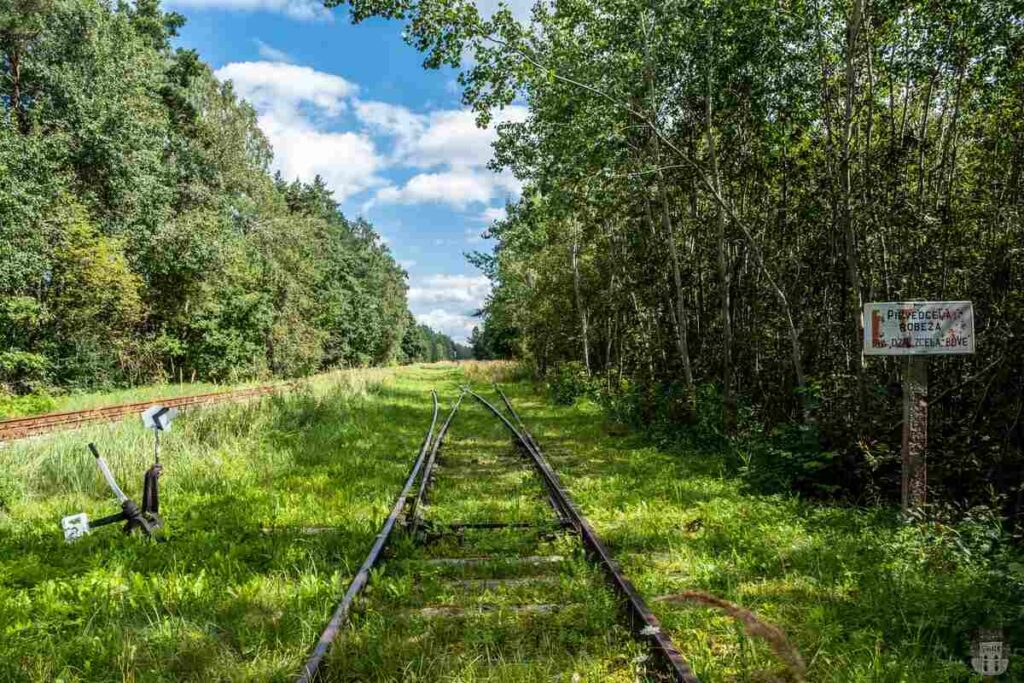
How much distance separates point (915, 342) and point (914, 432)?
0.85 meters

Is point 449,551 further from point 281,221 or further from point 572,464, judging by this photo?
point 281,221

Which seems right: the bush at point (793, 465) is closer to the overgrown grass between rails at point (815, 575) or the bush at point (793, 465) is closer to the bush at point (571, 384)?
the overgrown grass between rails at point (815, 575)

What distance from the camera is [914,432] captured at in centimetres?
537

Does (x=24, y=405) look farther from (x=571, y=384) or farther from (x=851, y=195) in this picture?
(x=851, y=195)

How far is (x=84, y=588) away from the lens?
4.44 m

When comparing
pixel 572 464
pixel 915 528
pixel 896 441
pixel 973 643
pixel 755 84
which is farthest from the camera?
pixel 755 84

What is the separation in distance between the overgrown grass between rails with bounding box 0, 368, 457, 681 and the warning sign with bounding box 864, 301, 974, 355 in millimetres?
4734

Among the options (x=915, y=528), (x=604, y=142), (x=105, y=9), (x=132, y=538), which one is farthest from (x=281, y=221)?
(x=915, y=528)

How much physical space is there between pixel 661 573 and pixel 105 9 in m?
34.3

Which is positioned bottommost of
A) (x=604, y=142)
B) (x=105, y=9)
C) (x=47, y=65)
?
(x=604, y=142)

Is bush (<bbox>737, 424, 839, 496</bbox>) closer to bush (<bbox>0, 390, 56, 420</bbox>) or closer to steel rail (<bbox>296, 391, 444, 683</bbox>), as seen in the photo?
steel rail (<bbox>296, 391, 444, 683</bbox>)

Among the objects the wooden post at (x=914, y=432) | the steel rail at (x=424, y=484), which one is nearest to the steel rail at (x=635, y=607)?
the steel rail at (x=424, y=484)

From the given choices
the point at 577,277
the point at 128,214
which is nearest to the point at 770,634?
the point at 577,277

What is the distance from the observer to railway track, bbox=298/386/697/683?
3291 mm
